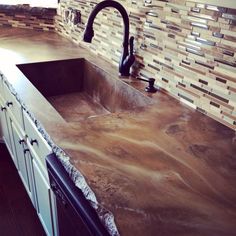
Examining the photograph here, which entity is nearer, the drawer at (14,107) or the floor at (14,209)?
the drawer at (14,107)

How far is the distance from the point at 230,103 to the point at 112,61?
841 mm

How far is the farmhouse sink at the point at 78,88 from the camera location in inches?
56.2

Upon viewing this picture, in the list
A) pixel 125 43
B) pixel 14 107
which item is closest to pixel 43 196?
pixel 14 107

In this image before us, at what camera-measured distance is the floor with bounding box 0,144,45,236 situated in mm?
1657

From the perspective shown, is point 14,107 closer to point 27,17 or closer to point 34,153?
point 34,153

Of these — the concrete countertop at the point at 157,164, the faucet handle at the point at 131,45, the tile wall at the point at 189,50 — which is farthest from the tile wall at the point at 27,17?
Result: the concrete countertop at the point at 157,164

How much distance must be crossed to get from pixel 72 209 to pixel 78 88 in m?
1.07

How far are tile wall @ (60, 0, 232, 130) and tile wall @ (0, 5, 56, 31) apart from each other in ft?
3.11

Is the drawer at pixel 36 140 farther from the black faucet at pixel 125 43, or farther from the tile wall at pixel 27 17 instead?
the tile wall at pixel 27 17

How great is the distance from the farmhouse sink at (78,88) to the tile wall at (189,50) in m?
0.17

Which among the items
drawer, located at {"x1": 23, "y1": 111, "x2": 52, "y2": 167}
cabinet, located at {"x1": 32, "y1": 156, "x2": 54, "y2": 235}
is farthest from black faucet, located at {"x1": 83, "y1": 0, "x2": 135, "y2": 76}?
cabinet, located at {"x1": 32, "y1": 156, "x2": 54, "y2": 235}

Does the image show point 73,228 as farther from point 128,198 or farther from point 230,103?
point 230,103

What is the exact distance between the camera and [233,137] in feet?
3.10

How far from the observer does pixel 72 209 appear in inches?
33.0
